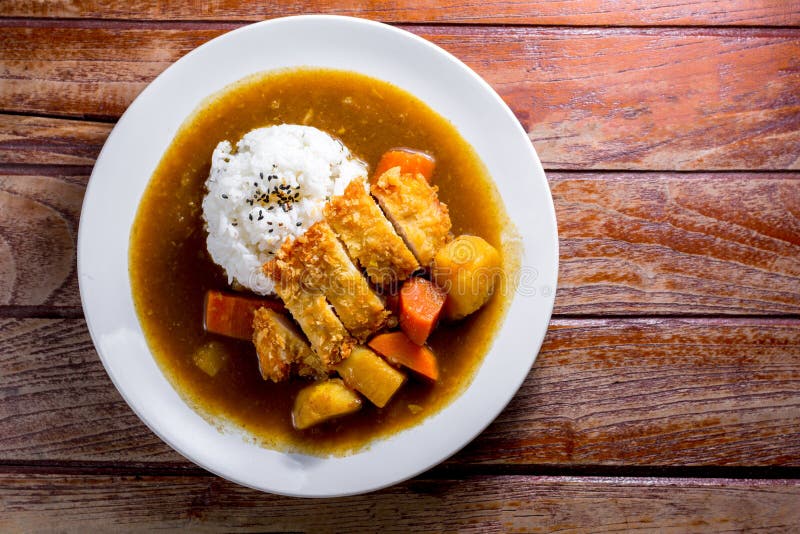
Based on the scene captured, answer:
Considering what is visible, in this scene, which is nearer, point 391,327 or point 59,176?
point 391,327

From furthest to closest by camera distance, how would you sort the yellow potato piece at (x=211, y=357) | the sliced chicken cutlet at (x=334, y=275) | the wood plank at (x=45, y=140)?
the wood plank at (x=45, y=140)
the yellow potato piece at (x=211, y=357)
the sliced chicken cutlet at (x=334, y=275)

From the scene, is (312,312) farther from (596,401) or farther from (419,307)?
(596,401)

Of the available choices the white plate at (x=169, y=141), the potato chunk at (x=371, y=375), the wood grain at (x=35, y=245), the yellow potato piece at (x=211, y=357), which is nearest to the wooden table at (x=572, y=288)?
the wood grain at (x=35, y=245)

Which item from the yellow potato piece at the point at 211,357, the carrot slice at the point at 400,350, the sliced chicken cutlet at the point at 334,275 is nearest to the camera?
the sliced chicken cutlet at the point at 334,275

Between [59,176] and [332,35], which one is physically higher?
[332,35]

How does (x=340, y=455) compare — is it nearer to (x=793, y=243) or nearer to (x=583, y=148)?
(x=583, y=148)

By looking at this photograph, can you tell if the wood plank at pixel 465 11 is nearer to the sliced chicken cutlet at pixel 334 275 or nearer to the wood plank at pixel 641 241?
the wood plank at pixel 641 241

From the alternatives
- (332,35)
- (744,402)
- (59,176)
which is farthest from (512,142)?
(59,176)

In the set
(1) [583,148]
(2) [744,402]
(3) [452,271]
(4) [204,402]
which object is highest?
(1) [583,148]
